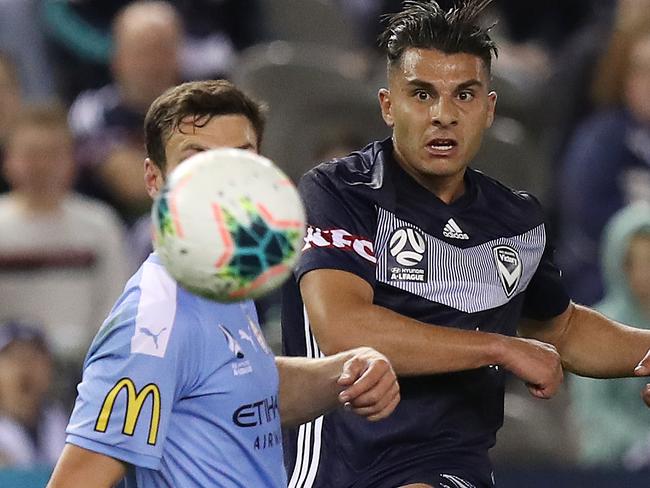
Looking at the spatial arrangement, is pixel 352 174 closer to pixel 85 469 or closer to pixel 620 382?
pixel 85 469

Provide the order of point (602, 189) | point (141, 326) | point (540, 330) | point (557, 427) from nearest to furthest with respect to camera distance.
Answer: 1. point (141, 326)
2. point (540, 330)
3. point (557, 427)
4. point (602, 189)

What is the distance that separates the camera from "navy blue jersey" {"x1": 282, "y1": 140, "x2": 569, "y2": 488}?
4465 mm

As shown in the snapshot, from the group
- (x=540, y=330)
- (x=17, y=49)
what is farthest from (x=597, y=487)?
(x=17, y=49)

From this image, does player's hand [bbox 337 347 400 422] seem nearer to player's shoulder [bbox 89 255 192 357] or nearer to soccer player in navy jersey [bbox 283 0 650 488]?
player's shoulder [bbox 89 255 192 357]

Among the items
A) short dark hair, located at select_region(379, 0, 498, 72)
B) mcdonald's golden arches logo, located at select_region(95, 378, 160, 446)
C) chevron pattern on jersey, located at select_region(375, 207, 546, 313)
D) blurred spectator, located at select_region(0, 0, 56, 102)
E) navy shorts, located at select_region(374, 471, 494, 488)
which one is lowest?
navy shorts, located at select_region(374, 471, 494, 488)

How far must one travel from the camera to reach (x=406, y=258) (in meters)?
4.50

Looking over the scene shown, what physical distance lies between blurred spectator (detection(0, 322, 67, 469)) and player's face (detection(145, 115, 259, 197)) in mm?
3924

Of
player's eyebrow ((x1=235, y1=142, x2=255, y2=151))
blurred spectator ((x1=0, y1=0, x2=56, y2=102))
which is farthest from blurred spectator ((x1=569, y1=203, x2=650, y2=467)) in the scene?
player's eyebrow ((x1=235, y1=142, x2=255, y2=151))

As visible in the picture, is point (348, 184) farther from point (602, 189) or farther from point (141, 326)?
point (602, 189)

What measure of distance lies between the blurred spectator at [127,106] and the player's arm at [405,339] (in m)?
4.61

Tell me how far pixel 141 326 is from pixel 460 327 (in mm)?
1245

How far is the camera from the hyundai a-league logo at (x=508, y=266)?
183 inches

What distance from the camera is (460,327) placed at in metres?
4.53

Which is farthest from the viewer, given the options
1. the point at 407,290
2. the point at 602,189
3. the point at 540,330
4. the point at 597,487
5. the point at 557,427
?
the point at 602,189
